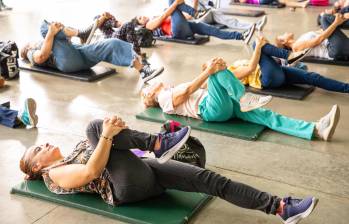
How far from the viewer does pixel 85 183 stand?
3102mm

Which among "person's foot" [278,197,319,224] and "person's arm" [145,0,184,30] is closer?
"person's foot" [278,197,319,224]

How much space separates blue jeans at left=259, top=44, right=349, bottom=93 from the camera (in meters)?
5.26

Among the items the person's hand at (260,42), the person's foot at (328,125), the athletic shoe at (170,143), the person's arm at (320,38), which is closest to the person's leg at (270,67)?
the person's hand at (260,42)

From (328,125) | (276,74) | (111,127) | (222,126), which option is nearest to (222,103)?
(222,126)

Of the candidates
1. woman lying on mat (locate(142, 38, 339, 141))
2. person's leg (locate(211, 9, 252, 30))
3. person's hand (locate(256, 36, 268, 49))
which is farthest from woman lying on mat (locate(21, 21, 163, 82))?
person's leg (locate(211, 9, 252, 30))

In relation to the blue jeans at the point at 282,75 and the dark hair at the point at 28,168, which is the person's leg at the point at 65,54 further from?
the dark hair at the point at 28,168

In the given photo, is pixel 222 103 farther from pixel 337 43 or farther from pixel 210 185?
pixel 337 43

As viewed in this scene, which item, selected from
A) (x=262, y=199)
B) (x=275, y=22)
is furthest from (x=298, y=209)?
(x=275, y=22)

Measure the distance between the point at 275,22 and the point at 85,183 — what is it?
23.5ft

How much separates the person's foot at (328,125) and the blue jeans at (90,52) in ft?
7.86

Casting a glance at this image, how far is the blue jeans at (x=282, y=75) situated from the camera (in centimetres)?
526

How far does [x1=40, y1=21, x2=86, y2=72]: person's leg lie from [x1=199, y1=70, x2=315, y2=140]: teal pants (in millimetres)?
2078

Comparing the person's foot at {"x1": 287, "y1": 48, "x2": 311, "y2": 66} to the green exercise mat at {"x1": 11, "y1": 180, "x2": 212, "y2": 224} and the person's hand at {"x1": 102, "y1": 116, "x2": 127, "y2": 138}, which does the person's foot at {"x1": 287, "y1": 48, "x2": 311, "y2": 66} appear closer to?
the green exercise mat at {"x1": 11, "y1": 180, "x2": 212, "y2": 224}

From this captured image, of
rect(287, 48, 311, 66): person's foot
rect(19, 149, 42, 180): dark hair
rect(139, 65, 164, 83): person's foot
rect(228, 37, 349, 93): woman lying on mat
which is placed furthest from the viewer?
rect(139, 65, 164, 83): person's foot
